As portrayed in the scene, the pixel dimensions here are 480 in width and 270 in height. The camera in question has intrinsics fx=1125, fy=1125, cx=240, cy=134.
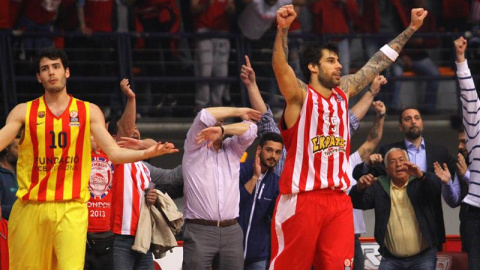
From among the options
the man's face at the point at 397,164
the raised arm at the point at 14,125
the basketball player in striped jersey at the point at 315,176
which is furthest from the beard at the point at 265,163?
the raised arm at the point at 14,125

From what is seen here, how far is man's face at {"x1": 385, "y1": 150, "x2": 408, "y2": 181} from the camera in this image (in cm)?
1148

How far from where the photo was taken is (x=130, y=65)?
48.9 ft

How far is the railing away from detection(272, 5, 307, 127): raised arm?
589 cm

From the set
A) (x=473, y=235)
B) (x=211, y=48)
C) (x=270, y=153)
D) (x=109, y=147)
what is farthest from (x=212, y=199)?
(x=211, y=48)

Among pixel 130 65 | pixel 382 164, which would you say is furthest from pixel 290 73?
pixel 130 65

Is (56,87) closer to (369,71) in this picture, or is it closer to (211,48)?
(369,71)

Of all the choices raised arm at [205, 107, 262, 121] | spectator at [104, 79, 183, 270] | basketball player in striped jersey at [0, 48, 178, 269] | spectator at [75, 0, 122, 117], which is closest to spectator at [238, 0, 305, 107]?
spectator at [75, 0, 122, 117]

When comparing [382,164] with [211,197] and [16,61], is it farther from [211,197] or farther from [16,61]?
[16,61]

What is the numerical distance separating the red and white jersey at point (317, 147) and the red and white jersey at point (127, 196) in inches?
80.5

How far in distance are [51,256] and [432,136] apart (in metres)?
8.06

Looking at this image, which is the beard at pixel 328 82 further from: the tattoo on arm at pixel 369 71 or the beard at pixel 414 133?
the beard at pixel 414 133

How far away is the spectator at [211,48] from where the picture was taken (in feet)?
49.6

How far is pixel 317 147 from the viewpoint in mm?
9078

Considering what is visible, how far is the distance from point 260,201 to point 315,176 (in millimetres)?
2295
